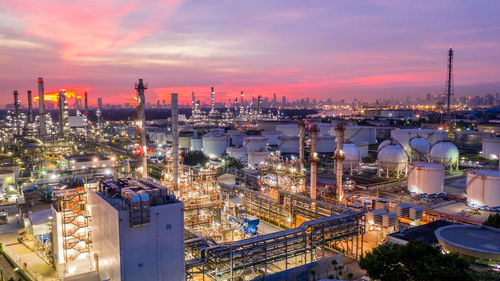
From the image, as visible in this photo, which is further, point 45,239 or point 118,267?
point 45,239

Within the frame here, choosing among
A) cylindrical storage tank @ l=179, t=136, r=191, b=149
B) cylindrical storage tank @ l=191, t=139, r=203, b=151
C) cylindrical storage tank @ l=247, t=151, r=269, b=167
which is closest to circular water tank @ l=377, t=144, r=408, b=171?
cylindrical storage tank @ l=247, t=151, r=269, b=167

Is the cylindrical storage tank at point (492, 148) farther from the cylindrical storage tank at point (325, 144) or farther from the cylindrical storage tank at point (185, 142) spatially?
the cylindrical storage tank at point (185, 142)

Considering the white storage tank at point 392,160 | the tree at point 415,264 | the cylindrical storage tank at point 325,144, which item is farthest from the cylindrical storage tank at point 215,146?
the tree at point 415,264

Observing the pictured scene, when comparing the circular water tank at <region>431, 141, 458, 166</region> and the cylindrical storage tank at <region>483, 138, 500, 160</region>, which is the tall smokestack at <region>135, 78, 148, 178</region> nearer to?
the circular water tank at <region>431, 141, 458, 166</region>

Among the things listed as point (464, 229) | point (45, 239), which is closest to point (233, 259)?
point (464, 229)

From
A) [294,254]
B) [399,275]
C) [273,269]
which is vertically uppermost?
[399,275]

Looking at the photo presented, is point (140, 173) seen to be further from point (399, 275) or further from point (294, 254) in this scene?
point (399, 275)
